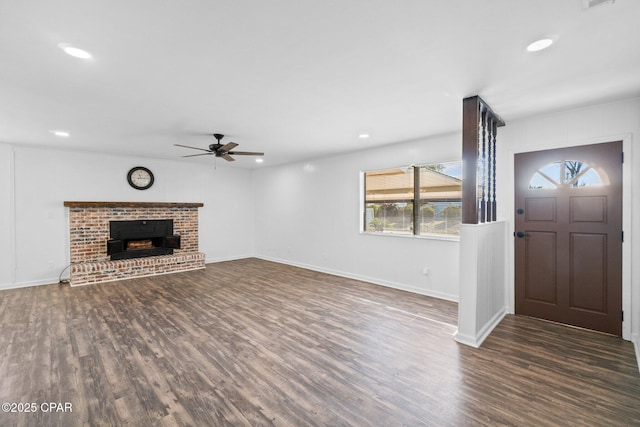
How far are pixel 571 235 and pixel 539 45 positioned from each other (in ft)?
7.92

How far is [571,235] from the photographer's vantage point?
336 cm

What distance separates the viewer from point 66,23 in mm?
1770

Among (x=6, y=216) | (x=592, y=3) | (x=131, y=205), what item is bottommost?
(x=6, y=216)

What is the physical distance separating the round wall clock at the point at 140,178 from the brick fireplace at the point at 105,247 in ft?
1.56

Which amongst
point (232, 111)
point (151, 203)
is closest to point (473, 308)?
point (232, 111)

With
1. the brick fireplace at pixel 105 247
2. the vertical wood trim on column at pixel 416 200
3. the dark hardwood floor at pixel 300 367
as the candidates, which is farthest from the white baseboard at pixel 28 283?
the vertical wood trim on column at pixel 416 200

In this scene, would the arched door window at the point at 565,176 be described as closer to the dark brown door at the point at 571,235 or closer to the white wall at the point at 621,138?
the dark brown door at the point at 571,235

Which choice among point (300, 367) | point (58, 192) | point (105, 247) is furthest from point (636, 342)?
point (58, 192)

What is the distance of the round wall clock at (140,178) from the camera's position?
629 cm

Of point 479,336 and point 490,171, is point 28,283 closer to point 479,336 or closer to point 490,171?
point 479,336

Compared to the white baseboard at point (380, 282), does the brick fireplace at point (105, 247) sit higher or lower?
higher

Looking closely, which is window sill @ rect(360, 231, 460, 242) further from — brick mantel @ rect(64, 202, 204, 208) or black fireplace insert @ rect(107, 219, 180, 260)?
black fireplace insert @ rect(107, 219, 180, 260)

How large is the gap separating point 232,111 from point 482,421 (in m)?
3.66

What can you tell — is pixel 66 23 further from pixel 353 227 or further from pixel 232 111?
pixel 353 227
